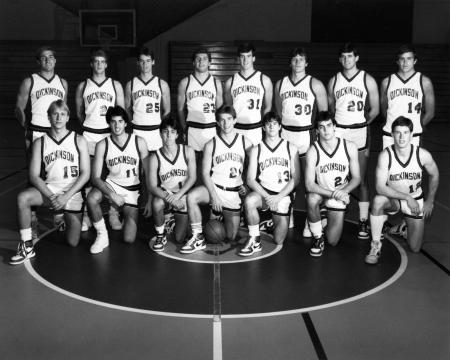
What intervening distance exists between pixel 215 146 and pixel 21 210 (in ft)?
6.29

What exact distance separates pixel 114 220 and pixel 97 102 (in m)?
1.33

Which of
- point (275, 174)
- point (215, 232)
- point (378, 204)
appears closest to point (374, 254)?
point (378, 204)

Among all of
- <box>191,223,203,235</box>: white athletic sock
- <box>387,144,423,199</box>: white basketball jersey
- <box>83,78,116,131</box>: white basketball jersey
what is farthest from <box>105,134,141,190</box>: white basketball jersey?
<box>387,144,423,199</box>: white basketball jersey

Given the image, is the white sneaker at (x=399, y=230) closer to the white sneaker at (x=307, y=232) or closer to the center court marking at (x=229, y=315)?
the white sneaker at (x=307, y=232)

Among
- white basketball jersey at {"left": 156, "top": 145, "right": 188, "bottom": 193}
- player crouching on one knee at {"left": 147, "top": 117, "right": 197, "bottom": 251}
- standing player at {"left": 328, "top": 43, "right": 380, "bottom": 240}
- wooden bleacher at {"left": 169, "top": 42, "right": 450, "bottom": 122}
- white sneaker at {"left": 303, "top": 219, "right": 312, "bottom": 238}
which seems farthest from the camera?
wooden bleacher at {"left": 169, "top": 42, "right": 450, "bottom": 122}

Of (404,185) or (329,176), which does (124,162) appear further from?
(404,185)

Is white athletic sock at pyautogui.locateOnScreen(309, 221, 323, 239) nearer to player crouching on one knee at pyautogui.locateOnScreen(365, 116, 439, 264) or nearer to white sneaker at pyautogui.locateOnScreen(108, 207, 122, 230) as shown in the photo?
player crouching on one knee at pyautogui.locateOnScreen(365, 116, 439, 264)

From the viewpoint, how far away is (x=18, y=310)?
4164mm

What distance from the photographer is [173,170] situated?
588cm

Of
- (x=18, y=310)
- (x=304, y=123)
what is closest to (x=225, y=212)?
(x=304, y=123)

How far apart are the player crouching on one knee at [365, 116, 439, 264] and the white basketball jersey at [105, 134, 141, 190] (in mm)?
2357

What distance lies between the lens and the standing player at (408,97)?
6.39 metres

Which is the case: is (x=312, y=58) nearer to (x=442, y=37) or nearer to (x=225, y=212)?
(x=442, y=37)

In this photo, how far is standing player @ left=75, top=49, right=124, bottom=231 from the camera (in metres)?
6.55
